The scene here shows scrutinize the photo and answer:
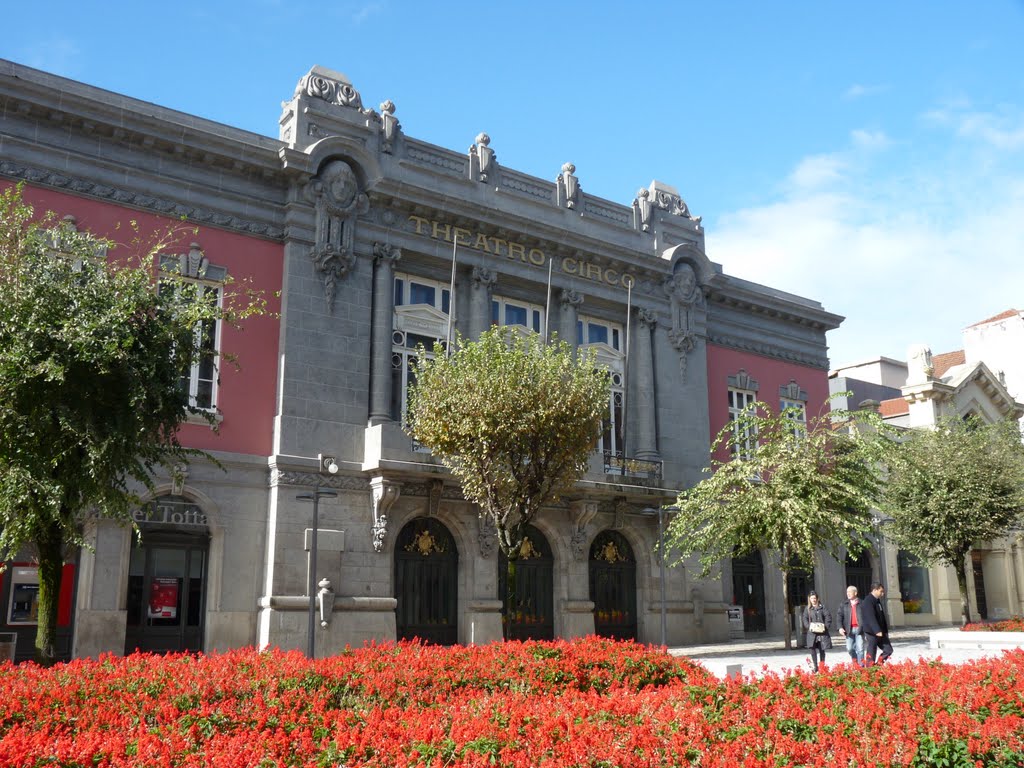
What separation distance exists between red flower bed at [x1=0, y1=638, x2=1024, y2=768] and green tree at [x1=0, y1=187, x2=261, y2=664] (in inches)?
102

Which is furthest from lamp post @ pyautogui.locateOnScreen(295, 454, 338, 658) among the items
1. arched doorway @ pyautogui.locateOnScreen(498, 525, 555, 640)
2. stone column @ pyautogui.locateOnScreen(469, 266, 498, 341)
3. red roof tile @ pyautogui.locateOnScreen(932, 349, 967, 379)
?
red roof tile @ pyautogui.locateOnScreen(932, 349, 967, 379)

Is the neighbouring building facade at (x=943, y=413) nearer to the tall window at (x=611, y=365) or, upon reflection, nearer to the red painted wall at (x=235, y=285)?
the tall window at (x=611, y=365)

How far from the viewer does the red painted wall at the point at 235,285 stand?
71.1 ft

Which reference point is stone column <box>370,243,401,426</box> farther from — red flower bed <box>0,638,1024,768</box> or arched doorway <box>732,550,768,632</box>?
arched doorway <box>732,550,768,632</box>

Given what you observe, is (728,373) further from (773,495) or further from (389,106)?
(389,106)

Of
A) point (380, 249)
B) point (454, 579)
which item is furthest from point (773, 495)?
point (380, 249)

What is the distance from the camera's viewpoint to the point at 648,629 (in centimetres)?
2805

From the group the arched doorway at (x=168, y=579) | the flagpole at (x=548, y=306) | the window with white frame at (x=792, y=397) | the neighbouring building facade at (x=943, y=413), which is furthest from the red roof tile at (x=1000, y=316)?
the arched doorway at (x=168, y=579)

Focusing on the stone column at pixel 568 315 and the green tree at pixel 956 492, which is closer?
the stone column at pixel 568 315

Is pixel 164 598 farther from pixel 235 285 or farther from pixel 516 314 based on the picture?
pixel 516 314

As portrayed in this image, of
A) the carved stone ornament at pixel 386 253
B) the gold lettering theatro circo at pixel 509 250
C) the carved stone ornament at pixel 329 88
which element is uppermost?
the carved stone ornament at pixel 329 88

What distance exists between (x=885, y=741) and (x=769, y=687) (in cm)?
260

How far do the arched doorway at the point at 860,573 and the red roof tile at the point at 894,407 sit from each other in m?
9.24

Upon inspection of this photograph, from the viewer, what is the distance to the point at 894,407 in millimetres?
44156
